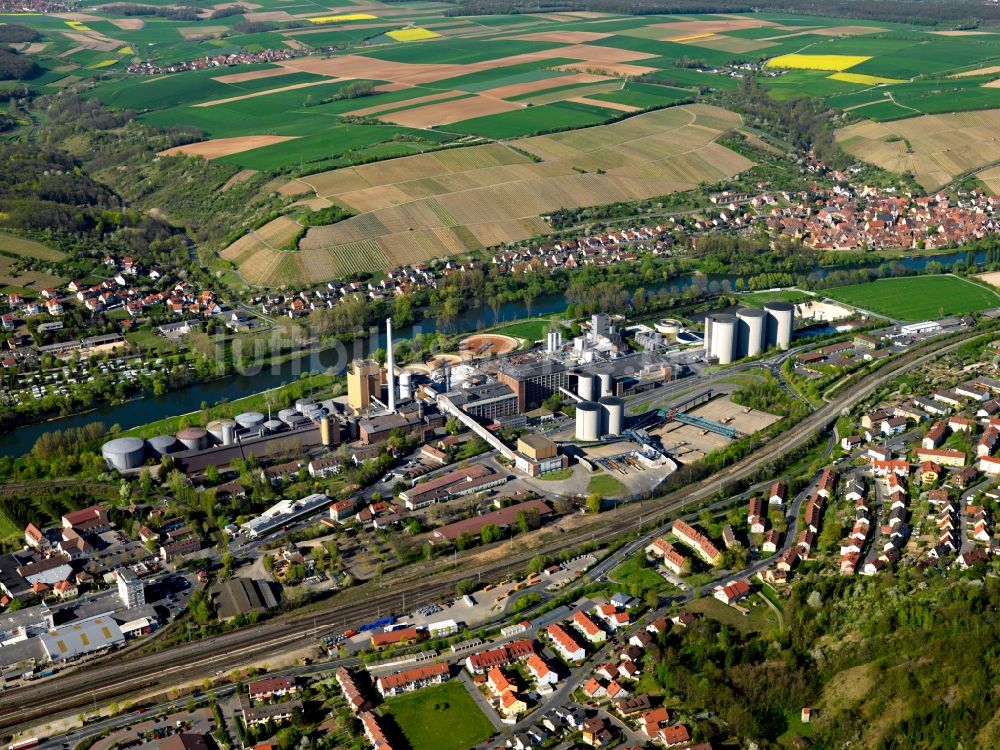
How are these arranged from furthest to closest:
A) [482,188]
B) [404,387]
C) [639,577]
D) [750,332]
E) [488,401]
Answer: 1. [482,188]
2. [750,332]
3. [404,387]
4. [488,401]
5. [639,577]

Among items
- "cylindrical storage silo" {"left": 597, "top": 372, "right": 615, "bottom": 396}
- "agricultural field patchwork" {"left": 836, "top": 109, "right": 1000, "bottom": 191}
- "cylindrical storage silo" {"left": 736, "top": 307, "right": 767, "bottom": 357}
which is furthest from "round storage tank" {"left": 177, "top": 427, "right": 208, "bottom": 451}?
"agricultural field patchwork" {"left": 836, "top": 109, "right": 1000, "bottom": 191}

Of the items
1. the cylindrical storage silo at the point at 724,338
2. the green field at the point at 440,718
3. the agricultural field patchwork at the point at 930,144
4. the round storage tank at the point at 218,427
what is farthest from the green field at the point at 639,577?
the agricultural field patchwork at the point at 930,144

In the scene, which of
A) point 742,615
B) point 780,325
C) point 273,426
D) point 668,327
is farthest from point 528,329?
point 742,615

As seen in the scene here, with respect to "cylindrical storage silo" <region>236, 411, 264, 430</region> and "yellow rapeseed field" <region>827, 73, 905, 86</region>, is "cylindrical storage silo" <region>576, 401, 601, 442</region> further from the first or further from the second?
"yellow rapeseed field" <region>827, 73, 905, 86</region>

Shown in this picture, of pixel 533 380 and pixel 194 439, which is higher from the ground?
pixel 533 380

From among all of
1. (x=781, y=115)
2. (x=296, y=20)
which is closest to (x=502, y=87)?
(x=781, y=115)

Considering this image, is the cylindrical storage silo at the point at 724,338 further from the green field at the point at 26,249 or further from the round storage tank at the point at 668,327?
the green field at the point at 26,249

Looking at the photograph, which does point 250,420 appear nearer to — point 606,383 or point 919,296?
point 606,383
